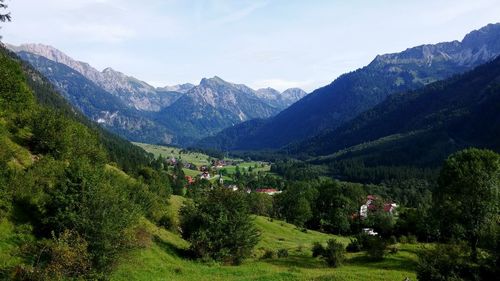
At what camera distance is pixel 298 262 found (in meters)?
53.6

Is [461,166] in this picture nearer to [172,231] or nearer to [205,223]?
[205,223]

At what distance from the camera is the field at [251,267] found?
3986 centimetres

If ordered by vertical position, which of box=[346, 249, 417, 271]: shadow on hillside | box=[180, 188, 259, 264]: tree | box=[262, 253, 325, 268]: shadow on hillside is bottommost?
box=[262, 253, 325, 268]: shadow on hillside

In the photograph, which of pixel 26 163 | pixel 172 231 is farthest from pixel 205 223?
pixel 26 163

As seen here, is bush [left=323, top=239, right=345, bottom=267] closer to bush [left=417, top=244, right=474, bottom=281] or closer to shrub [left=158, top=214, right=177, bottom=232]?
bush [left=417, top=244, right=474, bottom=281]

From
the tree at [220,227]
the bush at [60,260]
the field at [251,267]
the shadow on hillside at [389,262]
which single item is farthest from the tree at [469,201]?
the bush at [60,260]

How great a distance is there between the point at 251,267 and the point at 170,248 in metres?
11.0

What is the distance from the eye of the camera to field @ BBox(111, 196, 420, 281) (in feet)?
131

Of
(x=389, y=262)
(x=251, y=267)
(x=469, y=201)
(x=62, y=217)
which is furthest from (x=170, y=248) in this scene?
(x=469, y=201)

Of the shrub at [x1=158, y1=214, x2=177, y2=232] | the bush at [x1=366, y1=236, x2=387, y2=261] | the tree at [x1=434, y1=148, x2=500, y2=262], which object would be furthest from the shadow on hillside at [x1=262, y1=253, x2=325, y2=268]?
the shrub at [x1=158, y1=214, x2=177, y2=232]

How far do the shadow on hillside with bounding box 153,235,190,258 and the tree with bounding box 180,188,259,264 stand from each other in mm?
1293

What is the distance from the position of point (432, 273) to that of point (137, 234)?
1217 inches

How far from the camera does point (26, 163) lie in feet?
163

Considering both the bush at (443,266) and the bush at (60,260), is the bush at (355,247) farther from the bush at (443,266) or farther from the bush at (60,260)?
the bush at (60,260)
